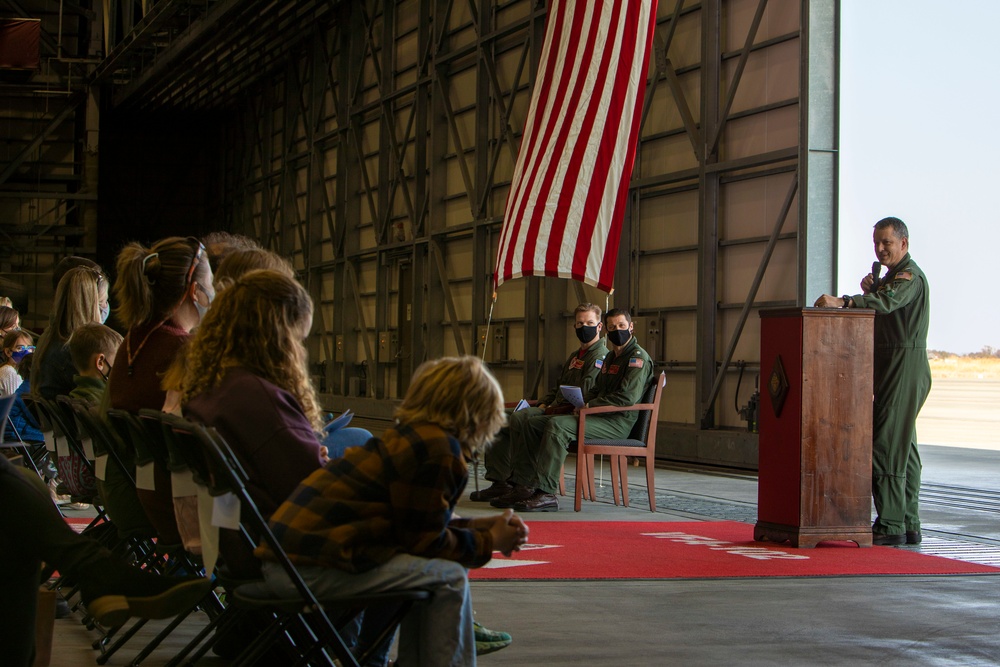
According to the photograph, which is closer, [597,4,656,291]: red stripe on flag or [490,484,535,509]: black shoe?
[490,484,535,509]: black shoe

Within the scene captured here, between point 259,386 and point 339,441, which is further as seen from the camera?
point 339,441

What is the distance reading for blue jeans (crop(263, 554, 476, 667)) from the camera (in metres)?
2.24

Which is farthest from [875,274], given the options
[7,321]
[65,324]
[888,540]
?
[7,321]

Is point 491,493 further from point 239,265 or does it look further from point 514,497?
point 239,265

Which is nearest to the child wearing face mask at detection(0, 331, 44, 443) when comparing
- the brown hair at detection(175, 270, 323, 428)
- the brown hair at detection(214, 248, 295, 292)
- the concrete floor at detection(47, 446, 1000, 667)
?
the brown hair at detection(214, 248, 295, 292)

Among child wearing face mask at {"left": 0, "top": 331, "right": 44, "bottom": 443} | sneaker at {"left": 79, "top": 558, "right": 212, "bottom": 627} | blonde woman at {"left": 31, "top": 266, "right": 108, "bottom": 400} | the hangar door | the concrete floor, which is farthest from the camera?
the hangar door

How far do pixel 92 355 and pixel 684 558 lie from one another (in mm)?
2530

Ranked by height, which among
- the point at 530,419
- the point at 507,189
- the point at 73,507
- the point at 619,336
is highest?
the point at 507,189

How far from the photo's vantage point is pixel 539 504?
666cm

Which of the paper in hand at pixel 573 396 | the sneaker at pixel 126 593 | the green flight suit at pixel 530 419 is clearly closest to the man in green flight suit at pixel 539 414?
the green flight suit at pixel 530 419

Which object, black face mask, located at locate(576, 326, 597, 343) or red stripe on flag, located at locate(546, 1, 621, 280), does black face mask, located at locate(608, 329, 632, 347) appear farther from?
red stripe on flag, located at locate(546, 1, 621, 280)

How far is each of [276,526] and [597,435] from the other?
14.6 ft

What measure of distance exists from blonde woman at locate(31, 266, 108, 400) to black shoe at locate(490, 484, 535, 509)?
2596mm

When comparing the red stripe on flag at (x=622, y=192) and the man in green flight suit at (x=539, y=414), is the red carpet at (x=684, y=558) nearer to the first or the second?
the man in green flight suit at (x=539, y=414)
